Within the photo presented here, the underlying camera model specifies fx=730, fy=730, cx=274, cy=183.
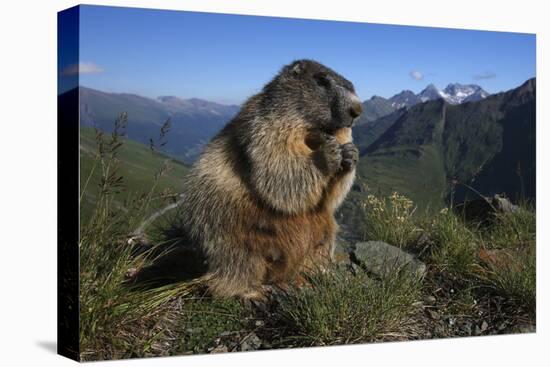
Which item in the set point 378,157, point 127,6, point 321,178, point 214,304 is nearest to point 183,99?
point 127,6

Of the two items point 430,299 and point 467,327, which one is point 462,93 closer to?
point 430,299

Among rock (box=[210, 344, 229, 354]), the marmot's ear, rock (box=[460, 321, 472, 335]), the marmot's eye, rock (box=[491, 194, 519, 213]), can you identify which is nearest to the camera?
rock (box=[210, 344, 229, 354])

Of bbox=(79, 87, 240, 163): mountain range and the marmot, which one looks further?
the marmot

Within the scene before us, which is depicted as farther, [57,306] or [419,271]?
[419,271]

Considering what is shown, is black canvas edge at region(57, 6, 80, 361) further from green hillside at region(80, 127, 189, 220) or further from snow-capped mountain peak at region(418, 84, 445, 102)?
snow-capped mountain peak at region(418, 84, 445, 102)

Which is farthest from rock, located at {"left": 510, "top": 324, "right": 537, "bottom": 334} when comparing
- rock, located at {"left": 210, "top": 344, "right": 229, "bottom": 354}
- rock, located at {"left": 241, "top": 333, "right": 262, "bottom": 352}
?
rock, located at {"left": 210, "top": 344, "right": 229, "bottom": 354}

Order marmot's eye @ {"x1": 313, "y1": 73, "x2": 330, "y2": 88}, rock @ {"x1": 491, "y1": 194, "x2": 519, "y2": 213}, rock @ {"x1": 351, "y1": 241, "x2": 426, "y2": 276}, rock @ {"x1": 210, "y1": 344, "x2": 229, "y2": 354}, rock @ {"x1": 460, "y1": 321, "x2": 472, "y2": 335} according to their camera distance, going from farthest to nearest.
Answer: rock @ {"x1": 491, "y1": 194, "x2": 519, "y2": 213} < rock @ {"x1": 460, "y1": 321, "x2": 472, "y2": 335} < rock @ {"x1": 351, "y1": 241, "x2": 426, "y2": 276} < marmot's eye @ {"x1": 313, "y1": 73, "x2": 330, "y2": 88} < rock @ {"x1": 210, "y1": 344, "x2": 229, "y2": 354}

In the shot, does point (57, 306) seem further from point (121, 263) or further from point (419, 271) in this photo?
point (419, 271)

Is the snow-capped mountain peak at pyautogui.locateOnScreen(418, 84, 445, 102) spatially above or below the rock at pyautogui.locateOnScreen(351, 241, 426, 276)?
above
